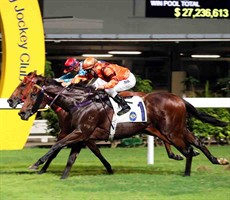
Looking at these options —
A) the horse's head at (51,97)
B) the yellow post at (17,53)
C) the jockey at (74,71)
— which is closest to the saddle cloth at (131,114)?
the horse's head at (51,97)

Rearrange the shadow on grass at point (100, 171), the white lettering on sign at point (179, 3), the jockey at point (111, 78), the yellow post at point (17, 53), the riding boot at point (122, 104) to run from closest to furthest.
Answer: the jockey at point (111, 78) → the riding boot at point (122, 104) → the shadow on grass at point (100, 171) → the yellow post at point (17, 53) → the white lettering on sign at point (179, 3)

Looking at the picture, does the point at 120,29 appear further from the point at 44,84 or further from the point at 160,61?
the point at 44,84

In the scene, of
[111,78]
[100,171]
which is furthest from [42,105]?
[100,171]

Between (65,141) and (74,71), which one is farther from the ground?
(74,71)

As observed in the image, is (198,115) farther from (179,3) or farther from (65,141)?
(179,3)

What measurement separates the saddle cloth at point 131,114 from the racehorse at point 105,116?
0.06 m

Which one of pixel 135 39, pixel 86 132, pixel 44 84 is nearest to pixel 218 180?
pixel 86 132

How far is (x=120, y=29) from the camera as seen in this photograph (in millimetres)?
18250

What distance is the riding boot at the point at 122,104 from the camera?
9.86 m

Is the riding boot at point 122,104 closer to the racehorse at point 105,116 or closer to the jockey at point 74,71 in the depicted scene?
the racehorse at point 105,116

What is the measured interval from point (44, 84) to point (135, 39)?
6722 millimetres

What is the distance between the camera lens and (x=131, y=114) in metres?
9.92

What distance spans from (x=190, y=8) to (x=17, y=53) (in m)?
5.23

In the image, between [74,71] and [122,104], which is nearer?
[122,104]
